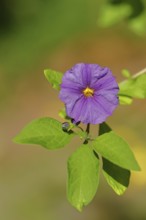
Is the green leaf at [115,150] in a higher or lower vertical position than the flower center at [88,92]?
lower

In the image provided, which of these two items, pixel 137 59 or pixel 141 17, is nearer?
pixel 141 17

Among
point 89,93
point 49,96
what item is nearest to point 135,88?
point 89,93

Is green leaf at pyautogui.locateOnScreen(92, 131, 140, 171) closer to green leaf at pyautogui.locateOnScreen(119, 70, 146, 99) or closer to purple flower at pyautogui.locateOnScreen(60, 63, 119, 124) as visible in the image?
purple flower at pyautogui.locateOnScreen(60, 63, 119, 124)

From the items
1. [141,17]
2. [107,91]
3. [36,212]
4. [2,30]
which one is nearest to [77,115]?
[107,91]

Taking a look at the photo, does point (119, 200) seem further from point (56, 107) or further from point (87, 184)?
point (87, 184)

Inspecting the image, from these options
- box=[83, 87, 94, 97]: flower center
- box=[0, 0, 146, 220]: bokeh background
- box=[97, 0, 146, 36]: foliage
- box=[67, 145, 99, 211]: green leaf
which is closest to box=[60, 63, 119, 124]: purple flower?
box=[83, 87, 94, 97]: flower center

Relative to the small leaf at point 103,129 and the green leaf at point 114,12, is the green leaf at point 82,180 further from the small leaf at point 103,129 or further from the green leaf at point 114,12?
the green leaf at point 114,12

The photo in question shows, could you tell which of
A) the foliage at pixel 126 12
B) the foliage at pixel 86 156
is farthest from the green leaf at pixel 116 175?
the foliage at pixel 126 12
